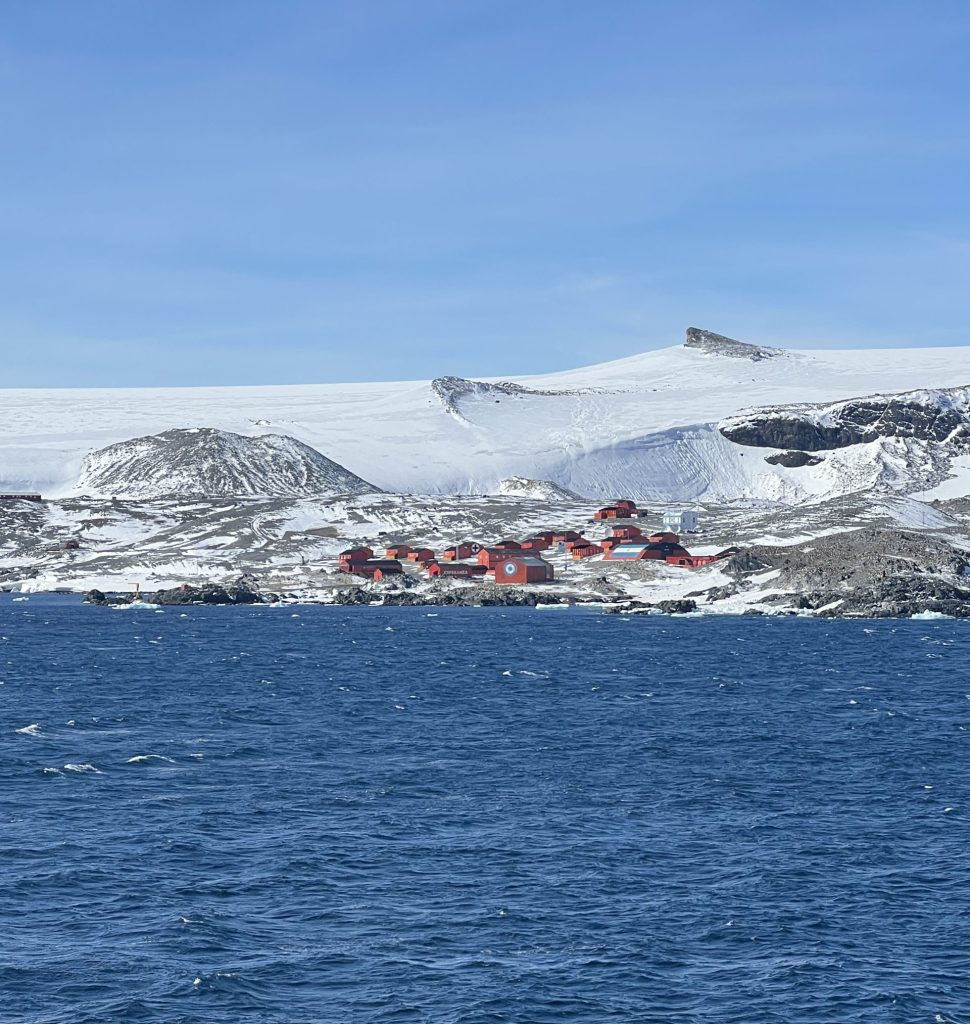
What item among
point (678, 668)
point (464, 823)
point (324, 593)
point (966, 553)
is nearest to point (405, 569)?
point (324, 593)

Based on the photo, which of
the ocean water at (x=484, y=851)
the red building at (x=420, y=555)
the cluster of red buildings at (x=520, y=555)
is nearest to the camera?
the ocean water at (x=484, y=851)

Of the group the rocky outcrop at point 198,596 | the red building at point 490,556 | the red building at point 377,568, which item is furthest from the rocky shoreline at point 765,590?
the red building at point 490,556

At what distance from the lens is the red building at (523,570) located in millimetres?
171125

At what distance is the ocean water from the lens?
33.5 metres

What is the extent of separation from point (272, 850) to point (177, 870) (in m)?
3.27

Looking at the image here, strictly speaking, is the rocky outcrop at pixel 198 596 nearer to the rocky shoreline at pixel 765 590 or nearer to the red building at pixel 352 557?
the rocky shoreline at pixel 765 590

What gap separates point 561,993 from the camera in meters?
33.2

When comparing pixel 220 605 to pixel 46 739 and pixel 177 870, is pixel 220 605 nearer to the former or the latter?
pixel 46 739

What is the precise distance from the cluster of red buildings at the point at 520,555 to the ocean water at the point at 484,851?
8207 cm

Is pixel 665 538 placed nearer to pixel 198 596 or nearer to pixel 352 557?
pixel 352 557

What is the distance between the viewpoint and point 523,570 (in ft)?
561

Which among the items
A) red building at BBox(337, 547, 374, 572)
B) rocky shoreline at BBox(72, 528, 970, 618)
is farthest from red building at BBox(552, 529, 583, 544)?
red building at BBox(337, 547, 374, 572)

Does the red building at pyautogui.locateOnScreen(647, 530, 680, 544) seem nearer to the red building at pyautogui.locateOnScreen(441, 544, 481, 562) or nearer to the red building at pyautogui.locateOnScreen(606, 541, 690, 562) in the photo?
the red building at pyautogui.locateOnScreen(606, 541, 690, 562)

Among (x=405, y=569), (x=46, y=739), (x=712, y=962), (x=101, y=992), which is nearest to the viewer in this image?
(x=101, y=992)
